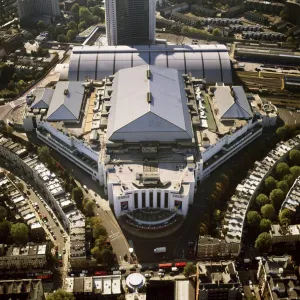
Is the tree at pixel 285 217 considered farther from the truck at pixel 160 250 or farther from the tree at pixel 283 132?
the tree at pixel 283 132

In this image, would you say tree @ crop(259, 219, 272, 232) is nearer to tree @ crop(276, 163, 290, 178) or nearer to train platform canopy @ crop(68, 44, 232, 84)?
tree @ crop(276, 163, 290, 178)

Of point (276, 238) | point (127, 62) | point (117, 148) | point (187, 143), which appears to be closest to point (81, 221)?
point (117, 148)

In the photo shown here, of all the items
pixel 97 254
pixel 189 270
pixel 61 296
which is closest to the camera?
pixel 61 296

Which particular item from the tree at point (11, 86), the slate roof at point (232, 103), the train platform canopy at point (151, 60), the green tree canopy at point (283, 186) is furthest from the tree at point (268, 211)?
the tree at point (11, 86)

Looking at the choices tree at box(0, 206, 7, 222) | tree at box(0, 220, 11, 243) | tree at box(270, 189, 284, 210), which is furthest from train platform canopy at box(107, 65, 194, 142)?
tree at box(0, 220, 11, 243)

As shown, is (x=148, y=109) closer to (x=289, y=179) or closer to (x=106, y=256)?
(x=289, y=179)

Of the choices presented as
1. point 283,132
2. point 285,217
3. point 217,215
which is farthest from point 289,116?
point 217,215
